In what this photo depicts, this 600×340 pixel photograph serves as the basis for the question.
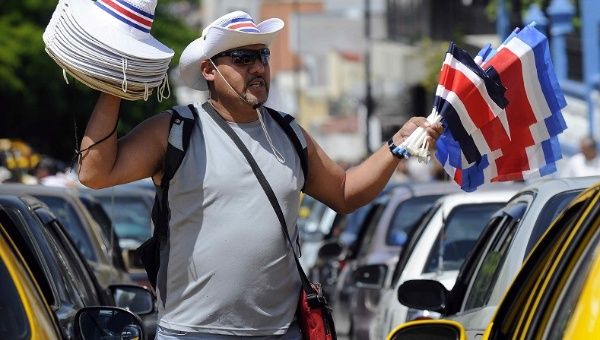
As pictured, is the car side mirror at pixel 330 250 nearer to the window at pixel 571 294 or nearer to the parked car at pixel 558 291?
the parked car at pixel 558 291

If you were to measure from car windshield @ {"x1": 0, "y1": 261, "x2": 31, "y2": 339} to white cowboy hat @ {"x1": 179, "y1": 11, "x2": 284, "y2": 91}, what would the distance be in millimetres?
1110

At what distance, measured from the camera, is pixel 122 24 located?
5.28 m

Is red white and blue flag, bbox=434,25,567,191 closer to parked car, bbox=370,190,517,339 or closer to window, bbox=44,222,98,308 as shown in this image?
window, bbox=44,222,98,308

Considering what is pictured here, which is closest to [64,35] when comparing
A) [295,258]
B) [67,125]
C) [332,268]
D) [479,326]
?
[295,258]

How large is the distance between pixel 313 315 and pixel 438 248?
355cm

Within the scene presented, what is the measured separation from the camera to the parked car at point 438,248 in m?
8.80

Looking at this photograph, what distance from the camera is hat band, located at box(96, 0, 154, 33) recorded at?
5.30 metres

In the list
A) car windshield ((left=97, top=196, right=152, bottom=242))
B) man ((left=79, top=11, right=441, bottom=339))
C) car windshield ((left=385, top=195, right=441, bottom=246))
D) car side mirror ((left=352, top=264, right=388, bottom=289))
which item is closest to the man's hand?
man ((left=79, top=11, right=441, bottom=339))

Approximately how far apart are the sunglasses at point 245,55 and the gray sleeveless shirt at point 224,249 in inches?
14.4

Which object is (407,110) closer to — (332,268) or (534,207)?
(332,268)

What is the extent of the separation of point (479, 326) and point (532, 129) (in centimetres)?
78

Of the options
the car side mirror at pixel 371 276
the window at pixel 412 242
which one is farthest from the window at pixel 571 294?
the car side mirror at pixel 371 276

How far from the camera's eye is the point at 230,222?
214 inches

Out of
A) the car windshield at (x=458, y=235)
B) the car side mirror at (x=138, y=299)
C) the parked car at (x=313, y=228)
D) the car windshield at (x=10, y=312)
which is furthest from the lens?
the parked car at (x=313, y=228)
